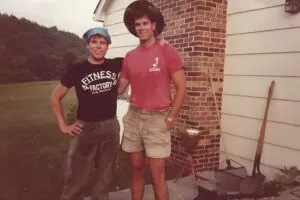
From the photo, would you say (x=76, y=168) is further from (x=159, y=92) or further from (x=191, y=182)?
(x=191, y=182)

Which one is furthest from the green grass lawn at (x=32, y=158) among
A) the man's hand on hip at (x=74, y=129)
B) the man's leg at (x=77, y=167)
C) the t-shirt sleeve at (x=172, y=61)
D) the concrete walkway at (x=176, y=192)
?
the t-shirt sleeve at (x=172, y=61)

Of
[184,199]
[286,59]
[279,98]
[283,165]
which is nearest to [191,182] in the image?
[184,199]

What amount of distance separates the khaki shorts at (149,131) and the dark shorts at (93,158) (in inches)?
8.2

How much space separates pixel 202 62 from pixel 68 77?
8.44 ft

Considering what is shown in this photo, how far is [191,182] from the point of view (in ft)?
17.0

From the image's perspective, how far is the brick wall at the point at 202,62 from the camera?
5328 millimetres

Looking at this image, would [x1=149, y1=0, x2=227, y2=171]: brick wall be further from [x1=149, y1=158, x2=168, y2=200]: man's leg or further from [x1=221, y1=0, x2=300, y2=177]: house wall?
[x1=149, y1=158, x2=168, y2=200]: man's leg

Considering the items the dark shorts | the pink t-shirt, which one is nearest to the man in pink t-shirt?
the pink t-shirt

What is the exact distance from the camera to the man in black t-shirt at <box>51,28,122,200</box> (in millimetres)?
3348

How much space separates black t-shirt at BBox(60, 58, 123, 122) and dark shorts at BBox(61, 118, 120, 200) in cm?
10

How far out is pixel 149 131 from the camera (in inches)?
130

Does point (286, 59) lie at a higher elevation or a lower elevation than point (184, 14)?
lower

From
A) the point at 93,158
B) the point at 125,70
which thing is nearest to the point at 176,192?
the point at 93,158

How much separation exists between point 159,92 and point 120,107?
464 centimetres
